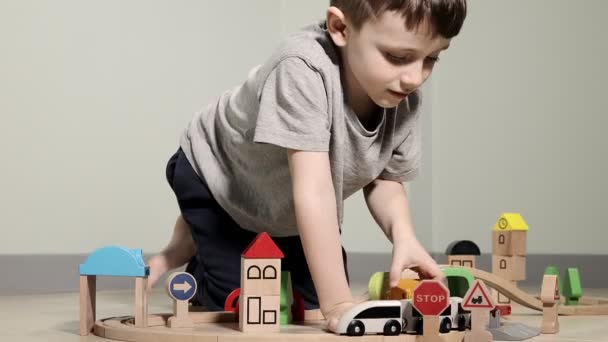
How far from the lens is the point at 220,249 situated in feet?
4.52

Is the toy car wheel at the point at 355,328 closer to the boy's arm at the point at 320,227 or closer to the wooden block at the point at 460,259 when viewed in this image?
the boy's arm at the point at 320,227

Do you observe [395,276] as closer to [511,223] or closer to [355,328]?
[355,328]

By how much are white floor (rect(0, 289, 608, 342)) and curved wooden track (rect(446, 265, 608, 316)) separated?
0.03 m

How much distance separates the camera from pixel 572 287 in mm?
→ 1481

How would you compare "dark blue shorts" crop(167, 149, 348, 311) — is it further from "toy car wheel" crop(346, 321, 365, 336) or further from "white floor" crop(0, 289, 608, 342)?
"toy car wheel" crop(346, 321, 365, 336)

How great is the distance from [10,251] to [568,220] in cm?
121

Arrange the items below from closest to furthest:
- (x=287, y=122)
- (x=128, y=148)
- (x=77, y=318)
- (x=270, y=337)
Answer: (x=270, y=337), (x=287, y=122), (x=77, y=318), (x=128, y=148)

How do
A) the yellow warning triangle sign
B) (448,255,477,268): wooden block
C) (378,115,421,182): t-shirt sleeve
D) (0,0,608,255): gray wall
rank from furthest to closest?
(0,0,608,255): gray wall < (448,255,477,268): wooden block < (378,115,421,182): t-shirt sleeve < the yellow warning triangle sign

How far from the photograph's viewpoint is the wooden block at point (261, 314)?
39.7 inches

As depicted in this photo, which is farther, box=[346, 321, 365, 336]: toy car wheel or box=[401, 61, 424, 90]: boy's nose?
box=[401, 61, 424, 90]: boy's nose

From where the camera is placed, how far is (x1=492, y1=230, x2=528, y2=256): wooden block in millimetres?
1421

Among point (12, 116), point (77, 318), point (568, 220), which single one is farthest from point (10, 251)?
point (568, 220)

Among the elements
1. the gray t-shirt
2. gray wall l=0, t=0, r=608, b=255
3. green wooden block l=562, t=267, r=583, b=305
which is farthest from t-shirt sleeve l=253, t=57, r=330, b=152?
gray wall l=0, t=0, r=608, b=255

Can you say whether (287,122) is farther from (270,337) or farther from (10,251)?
(10,251)
